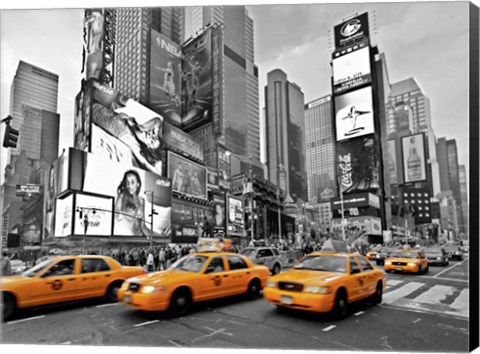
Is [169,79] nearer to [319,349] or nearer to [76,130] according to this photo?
[76,130]

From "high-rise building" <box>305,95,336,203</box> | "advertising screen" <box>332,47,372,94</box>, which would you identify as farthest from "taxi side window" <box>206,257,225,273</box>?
"high-rise building" <box>305,95,336,203</box>

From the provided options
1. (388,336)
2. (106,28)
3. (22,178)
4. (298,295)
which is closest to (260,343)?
(298,295)

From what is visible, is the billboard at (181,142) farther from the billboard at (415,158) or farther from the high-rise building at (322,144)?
the billboard at (415,158)

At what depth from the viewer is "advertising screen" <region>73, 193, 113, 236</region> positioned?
48375 mm

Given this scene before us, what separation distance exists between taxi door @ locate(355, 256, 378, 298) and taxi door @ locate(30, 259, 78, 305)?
23.2ft

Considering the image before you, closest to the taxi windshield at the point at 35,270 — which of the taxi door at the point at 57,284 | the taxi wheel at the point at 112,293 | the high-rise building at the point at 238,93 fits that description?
the taxi door at the point at 57,284

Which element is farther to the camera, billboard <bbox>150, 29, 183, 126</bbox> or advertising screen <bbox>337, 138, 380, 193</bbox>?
billboard <bbox>150, 29, 183, 126</bbox>

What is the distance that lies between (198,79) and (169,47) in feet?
48.0

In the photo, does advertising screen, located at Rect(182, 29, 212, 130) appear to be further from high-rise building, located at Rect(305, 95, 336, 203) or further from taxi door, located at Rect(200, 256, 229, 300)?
taxi door, located at Rect(200, 256, 229, 300)

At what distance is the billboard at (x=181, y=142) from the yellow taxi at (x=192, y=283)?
240ft

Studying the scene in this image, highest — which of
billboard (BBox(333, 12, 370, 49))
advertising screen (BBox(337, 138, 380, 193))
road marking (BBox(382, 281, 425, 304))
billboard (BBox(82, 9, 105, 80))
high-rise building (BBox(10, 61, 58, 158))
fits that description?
billboard (BBox(333, 12, 370, 49))

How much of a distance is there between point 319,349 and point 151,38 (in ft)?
389

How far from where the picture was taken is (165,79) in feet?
387

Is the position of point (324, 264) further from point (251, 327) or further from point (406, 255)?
point (406, 255)
